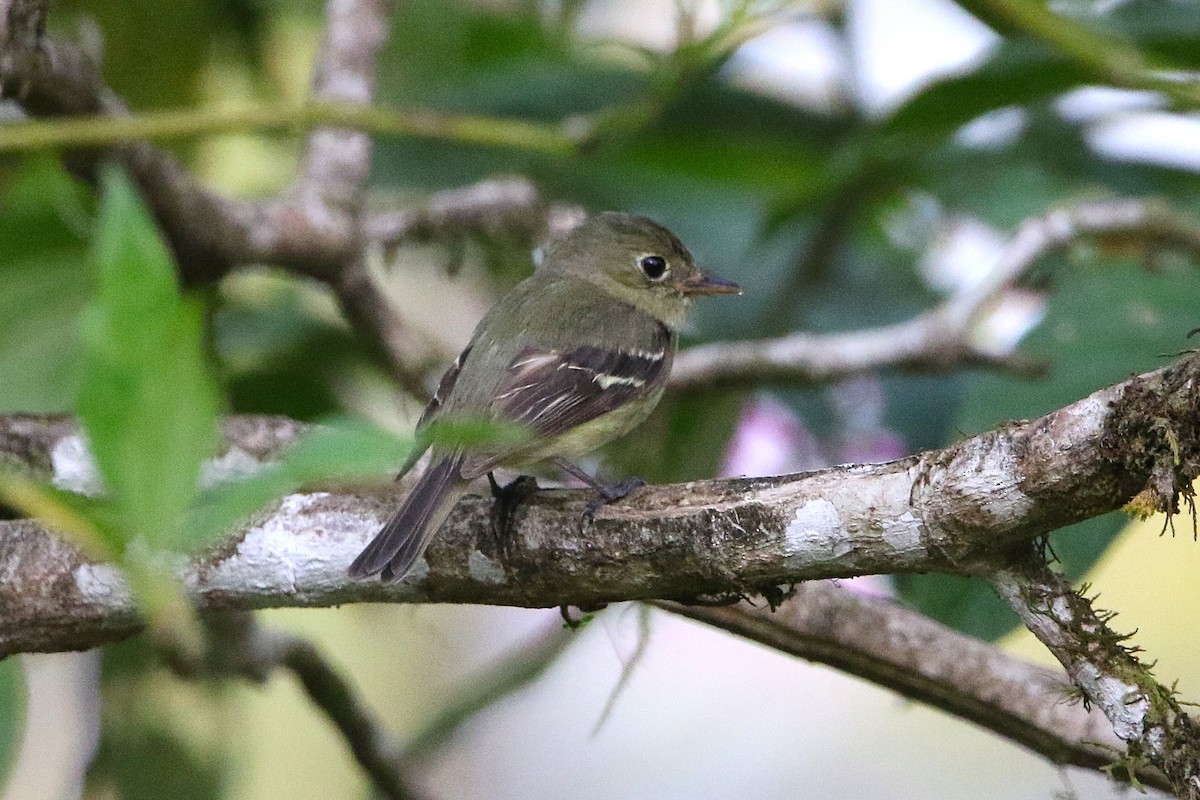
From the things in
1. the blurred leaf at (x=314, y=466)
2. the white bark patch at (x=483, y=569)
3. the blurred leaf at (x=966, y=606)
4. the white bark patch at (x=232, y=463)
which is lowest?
the blurred leaf at (x=314, y=466)

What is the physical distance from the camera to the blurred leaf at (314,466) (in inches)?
38.6

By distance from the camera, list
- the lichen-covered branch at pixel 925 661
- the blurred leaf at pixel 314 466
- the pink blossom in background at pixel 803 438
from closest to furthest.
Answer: the blurred leaf at pixel 314 466, the lichen-covered branch at pixel 925 661, the pink blossom in background at pixel 803 438

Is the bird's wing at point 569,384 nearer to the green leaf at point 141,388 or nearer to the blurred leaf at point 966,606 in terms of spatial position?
the blurred leaf at point 966,606

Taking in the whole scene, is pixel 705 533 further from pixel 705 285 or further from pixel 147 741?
pixel 147 741

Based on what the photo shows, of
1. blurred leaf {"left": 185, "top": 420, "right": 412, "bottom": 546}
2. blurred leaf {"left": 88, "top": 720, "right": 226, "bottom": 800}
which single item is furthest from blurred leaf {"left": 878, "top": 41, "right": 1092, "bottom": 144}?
blurred leaf {"left": 185, "top": 420, "right": 412, "bottom": 546}

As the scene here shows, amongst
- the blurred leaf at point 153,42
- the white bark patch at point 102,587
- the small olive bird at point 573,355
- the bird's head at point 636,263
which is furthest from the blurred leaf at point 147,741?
the blurred leaf at point 153,42

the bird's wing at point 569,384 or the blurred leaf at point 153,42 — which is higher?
the blurred leaf at point 153,42

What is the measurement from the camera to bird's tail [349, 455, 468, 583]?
204cm

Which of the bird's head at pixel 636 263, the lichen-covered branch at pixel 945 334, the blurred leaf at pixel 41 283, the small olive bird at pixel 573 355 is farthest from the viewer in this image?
the bird's head at pixel 636 263

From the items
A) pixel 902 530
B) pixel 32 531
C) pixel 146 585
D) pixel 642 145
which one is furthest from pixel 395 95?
pixel 146 585

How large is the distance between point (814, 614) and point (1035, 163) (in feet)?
7.37

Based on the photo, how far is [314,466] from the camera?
0.99 meters

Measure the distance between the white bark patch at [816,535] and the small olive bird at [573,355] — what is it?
43cm

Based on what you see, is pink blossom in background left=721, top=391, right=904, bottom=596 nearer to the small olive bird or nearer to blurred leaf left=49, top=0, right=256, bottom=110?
the small olive bird
